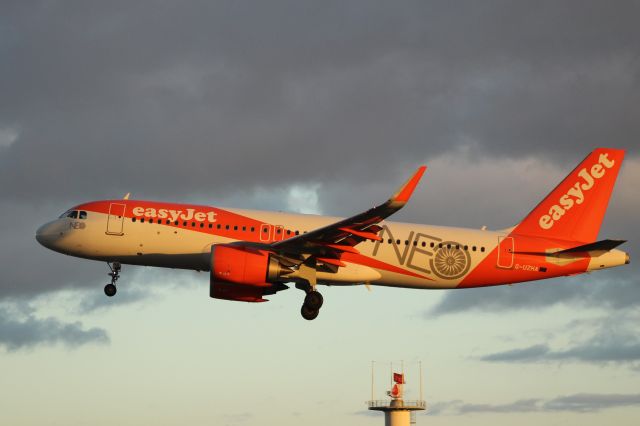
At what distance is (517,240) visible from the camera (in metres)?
50.5

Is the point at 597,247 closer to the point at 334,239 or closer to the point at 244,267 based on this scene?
the point at 334,239

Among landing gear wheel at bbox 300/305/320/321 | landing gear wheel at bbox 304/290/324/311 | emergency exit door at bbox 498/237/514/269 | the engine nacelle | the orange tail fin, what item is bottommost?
landing gear wheel at bbox 300/305/320/321

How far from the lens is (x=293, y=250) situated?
46.0 meters

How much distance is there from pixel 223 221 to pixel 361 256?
6080mm

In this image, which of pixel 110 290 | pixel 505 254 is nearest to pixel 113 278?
pixel 110 290

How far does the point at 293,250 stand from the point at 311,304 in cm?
286

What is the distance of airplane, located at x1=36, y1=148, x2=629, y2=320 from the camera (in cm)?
4609

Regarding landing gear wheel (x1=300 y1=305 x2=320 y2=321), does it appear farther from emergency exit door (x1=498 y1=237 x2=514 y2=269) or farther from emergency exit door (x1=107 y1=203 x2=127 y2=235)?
emergency exit door (x1=498 y1=237 x2=514 y2=269)

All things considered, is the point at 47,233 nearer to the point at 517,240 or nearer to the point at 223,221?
the point at 223,221

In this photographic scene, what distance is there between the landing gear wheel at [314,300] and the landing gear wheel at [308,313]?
174 millimetres

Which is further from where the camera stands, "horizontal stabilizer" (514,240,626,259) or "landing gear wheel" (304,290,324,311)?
"horizontal stabilizer" (514,240,626,259)

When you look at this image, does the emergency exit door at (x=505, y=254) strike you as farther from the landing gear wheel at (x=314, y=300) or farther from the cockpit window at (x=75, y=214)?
the cockpit window at (x=75, y=214)

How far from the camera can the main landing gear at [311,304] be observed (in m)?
47.5

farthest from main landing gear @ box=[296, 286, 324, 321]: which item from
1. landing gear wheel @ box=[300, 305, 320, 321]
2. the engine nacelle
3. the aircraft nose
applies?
the aircraft nose
